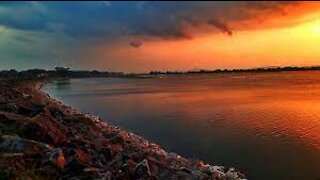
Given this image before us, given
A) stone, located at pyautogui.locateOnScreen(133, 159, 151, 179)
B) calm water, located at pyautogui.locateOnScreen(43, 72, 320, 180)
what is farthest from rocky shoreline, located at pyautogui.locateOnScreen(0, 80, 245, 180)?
calm water, located at pyautogui.locateOnScreen(43, 72, 320, 180)

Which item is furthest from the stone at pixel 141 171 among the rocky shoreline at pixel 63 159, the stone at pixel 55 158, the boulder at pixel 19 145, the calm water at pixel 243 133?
the calm water at pixel 243 133

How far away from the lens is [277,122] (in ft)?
158

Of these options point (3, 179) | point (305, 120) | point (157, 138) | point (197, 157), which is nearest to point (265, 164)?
point (197, 157)

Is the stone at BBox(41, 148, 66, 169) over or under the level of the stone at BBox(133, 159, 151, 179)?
over

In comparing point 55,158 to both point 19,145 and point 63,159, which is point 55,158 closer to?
point 63,159

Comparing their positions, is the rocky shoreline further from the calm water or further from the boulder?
the calm water

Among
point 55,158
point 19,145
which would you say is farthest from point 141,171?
point 19,145

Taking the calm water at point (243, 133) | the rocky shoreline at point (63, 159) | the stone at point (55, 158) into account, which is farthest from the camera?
the calm water at point (243, 133)

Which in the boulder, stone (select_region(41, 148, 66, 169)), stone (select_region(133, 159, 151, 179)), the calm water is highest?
the boulder

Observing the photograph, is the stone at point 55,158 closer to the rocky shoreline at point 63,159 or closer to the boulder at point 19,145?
the rocky shoreline at point 63,159

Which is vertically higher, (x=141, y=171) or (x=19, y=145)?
(x=19, y=145)

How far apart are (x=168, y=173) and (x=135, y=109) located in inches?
1886

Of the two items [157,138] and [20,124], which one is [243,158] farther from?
[20,124]

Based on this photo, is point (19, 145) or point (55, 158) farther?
point (19, 145)
